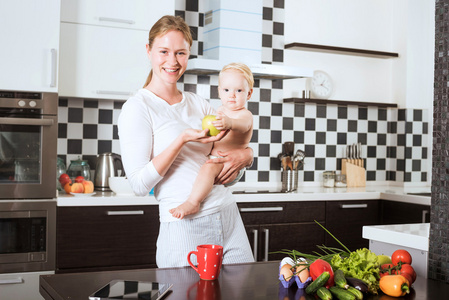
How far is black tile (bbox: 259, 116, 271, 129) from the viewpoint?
425 cm

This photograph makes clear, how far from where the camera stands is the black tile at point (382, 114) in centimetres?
468

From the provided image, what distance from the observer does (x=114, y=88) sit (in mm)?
3465

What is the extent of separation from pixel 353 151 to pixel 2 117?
265 centimetres

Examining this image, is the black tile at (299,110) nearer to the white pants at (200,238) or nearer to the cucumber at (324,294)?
the white pants at (200,238)

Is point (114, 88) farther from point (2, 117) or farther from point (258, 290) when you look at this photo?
point (258, 290)

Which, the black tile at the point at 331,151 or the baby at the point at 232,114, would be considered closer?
the baby at the point at 232,114

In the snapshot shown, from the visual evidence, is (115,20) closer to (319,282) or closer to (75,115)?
(75,115)

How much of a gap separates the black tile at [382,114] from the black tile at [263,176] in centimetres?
112

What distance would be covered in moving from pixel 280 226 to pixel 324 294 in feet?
7.83

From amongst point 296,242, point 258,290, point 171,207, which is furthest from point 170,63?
point 296,242

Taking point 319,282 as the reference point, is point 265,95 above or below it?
above

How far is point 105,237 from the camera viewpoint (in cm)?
322

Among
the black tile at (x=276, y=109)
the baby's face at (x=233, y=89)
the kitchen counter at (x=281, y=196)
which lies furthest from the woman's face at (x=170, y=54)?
the black tile at (x=276, y=109)

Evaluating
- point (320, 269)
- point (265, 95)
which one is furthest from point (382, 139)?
point (320, 269)
